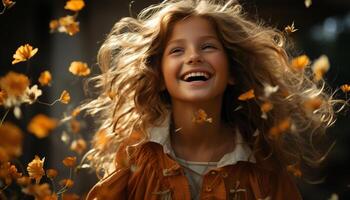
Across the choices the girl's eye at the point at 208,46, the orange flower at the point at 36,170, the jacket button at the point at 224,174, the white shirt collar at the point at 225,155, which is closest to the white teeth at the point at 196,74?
the girl's eye at the point at 208,46

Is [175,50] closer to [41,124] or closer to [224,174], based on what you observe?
[224,174]

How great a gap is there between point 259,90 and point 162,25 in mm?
432

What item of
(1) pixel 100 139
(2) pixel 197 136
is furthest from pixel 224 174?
(1) pixel 100 139

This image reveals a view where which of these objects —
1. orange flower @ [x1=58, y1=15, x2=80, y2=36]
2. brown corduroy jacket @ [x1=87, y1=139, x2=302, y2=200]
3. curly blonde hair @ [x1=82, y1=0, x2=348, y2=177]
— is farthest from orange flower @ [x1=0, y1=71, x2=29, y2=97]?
curly blonde hair @ [x1=82, y1=0, x2=348, y2=177]

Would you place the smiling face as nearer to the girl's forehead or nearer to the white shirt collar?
the girl's forehead

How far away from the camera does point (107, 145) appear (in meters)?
2.34

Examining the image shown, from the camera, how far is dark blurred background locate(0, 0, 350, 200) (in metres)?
4.36

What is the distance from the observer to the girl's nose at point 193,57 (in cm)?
214

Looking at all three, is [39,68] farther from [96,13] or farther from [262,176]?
[262,176]

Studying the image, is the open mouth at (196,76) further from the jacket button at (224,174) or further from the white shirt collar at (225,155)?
the jacket button at (224,174)

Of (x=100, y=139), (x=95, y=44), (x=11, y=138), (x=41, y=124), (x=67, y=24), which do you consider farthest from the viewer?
(x=95, y=44)

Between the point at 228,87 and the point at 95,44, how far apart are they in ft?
7.20

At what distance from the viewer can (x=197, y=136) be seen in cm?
234

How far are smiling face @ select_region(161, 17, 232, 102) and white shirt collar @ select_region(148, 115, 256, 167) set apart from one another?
13 cm
